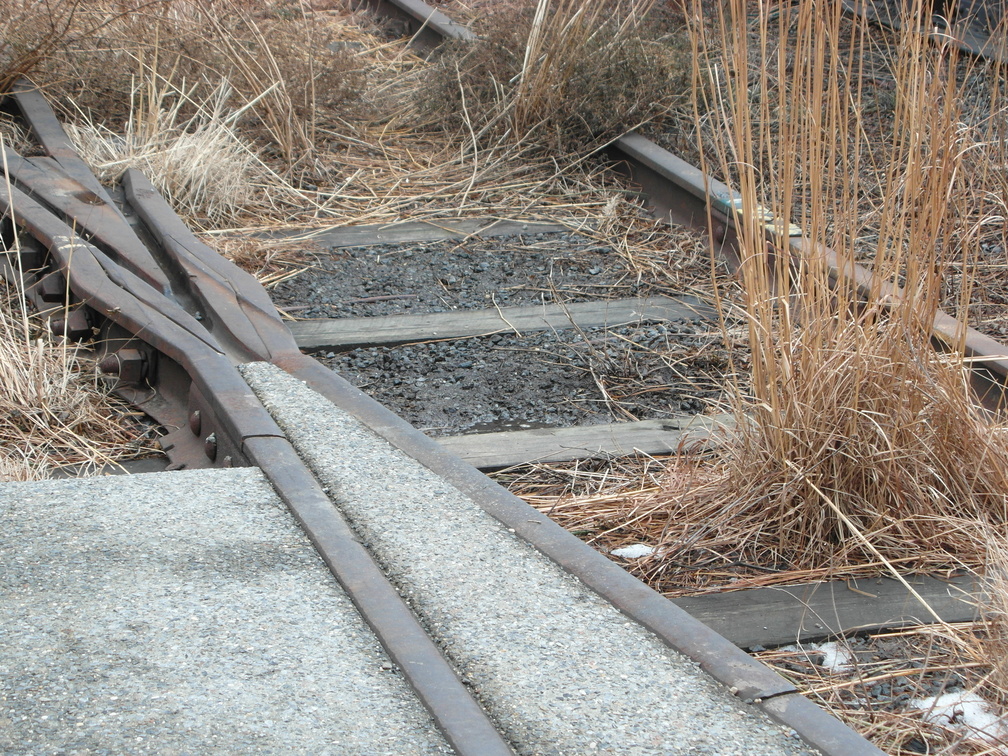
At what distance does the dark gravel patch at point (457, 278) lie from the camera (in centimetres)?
412

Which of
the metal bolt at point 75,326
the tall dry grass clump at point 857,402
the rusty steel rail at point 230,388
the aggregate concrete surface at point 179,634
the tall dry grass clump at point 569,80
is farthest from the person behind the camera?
the tall dry grass clump at point 569,80

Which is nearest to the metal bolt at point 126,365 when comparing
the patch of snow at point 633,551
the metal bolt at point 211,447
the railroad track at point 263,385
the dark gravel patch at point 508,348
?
the railroad track at point 263,385

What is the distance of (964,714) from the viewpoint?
202 cm

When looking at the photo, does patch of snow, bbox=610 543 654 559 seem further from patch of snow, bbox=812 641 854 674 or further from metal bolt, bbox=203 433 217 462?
metal bolt, bbox=203 433 217 462

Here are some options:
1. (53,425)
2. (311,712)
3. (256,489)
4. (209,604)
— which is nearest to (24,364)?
(53,425)

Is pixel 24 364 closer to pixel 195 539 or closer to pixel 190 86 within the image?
pixel 195 539

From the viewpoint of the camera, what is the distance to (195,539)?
7.07ft

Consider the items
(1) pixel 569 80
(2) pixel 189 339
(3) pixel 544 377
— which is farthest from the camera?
(1) pixel 569 80

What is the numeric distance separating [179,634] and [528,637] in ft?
1.96

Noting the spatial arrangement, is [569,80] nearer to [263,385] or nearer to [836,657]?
[263,385]

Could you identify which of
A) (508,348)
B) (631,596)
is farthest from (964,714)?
(508,348)

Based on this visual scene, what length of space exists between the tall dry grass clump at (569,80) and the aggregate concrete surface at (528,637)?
134 inches

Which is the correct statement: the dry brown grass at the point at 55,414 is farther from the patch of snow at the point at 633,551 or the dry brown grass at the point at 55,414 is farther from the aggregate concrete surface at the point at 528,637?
the patch of snow at the point at 633,551

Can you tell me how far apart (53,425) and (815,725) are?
2106 mm
